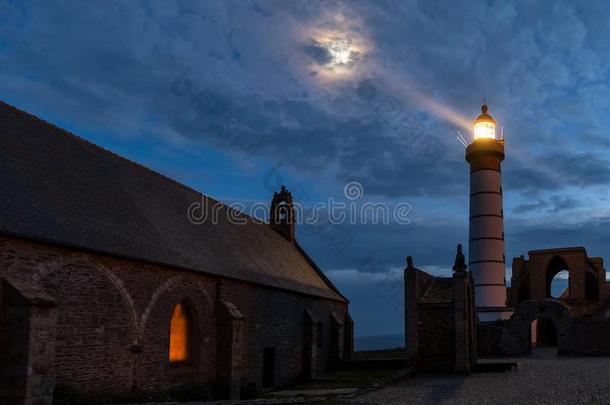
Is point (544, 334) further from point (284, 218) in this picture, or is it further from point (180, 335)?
point (180, 335)

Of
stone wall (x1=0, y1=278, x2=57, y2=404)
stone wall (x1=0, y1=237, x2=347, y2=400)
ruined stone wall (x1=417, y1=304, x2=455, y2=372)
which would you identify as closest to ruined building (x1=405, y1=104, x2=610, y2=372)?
ruined stone wall (x1=417, y1=304, x2=455, y2=372)

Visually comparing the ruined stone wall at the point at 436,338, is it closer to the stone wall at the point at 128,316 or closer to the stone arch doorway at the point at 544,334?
the stone wall at the point at 128,316

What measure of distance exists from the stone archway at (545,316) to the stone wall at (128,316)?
20.3m

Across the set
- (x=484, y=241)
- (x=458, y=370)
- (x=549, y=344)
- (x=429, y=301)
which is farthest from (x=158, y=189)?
(x=549, y=344)

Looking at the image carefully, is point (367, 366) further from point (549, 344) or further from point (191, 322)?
point (549, 344)

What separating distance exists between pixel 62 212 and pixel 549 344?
142ft

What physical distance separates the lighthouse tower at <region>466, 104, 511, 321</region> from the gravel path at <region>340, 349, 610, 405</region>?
565 inches

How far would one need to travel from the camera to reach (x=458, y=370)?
25.6 metres

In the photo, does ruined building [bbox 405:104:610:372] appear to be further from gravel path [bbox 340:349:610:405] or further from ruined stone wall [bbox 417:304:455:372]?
gravel path [bbox 340:349:610:405]

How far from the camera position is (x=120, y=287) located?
16500 millimetres

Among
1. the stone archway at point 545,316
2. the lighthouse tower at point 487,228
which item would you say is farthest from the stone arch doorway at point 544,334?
the stone archway at point 545,316

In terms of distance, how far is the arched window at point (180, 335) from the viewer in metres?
19.5

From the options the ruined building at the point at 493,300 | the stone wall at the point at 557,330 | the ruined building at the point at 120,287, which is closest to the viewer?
the ruined building at the point at 120,287

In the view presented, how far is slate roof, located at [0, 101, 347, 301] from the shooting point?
1513 cm
